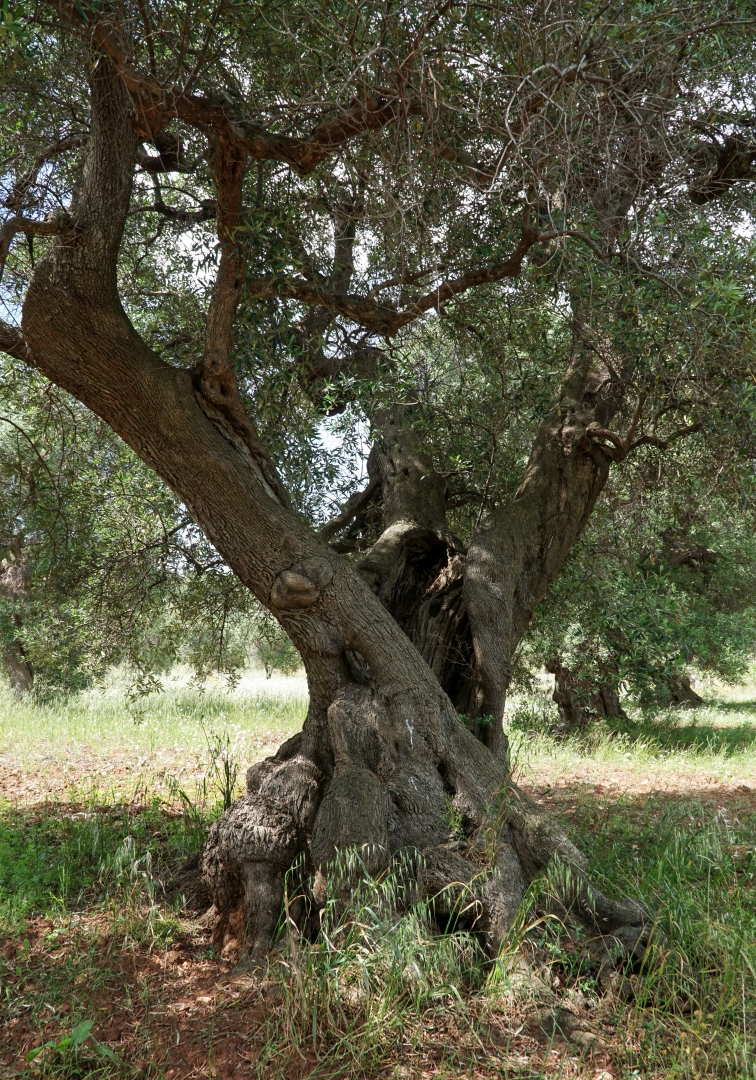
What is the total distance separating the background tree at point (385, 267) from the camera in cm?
422

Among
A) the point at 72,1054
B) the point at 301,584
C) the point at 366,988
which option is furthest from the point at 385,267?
the point at 72,1054

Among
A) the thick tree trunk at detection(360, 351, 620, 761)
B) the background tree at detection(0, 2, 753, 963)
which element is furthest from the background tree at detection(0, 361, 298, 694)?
the thick tree trunk at detection(360, 351, 620, 761)

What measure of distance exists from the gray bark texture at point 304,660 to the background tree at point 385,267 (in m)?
0.02

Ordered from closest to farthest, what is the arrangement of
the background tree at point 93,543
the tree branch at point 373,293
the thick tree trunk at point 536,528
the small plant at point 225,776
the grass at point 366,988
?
the grass at point 366,988 → the tree branch at point 373,293 → the small plant at point 225,776 → the thick tree trunk at point 536,528 → the background tree at point 93,543

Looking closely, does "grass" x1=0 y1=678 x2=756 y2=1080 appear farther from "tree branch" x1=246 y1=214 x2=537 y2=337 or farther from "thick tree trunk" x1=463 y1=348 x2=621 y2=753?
"tree branch" x1=246 y1=214 x2=537 y2=337

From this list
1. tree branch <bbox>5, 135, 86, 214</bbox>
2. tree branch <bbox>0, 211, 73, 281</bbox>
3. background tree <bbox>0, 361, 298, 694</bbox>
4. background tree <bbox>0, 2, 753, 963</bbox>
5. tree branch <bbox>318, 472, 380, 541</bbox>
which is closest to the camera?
background tree <bbox>0, 2, 753, 963</bbox>

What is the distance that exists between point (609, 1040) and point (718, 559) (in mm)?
12316

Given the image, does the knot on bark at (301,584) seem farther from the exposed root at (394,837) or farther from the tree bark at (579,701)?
the tree bark at (579,701)

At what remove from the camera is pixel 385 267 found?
658 centimetres

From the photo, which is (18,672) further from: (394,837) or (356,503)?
(394,837)

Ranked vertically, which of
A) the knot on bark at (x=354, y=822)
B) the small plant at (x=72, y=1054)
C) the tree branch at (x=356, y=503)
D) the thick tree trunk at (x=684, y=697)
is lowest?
the small plant at (x=72, y=1054)

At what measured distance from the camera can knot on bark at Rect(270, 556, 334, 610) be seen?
4.79 metres

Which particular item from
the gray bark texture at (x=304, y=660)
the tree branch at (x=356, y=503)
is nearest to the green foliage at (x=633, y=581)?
the tree branch at (x=356, y=503)

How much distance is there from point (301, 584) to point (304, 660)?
0.61 meters
